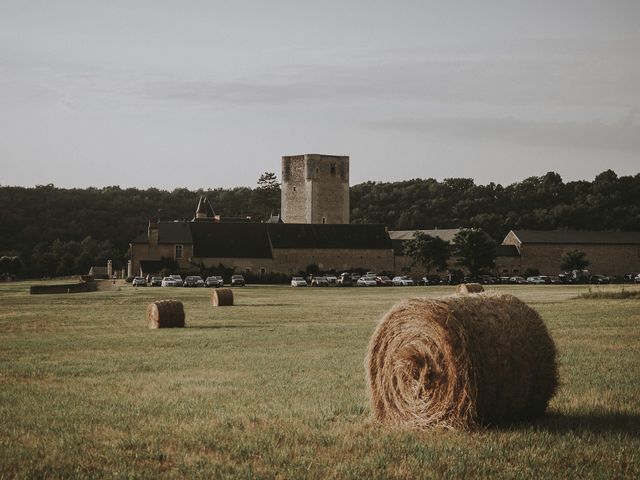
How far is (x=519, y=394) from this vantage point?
9.80 metres

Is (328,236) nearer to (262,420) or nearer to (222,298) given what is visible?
(222,298)

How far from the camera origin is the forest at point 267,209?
12911 centimetres

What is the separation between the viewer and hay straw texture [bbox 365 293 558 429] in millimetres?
9453

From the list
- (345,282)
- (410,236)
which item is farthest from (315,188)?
(345,282)

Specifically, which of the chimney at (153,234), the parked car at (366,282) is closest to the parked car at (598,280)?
the parked car at (366,282)

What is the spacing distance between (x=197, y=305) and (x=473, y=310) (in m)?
33.2

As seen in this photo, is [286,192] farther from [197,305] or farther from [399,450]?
[399,450]

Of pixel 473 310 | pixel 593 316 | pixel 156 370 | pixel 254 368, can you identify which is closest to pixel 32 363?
pixel 156 370

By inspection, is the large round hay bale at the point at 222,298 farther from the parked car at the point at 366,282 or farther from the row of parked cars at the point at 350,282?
the parked car at the point at 366,282

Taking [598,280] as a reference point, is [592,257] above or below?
above

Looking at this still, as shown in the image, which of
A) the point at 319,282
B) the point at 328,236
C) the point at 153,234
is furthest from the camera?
the point at 328,236

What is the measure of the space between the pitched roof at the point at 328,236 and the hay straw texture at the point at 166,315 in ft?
Result: 228

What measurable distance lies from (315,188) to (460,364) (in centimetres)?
10495

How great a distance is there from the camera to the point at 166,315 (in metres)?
26.9
